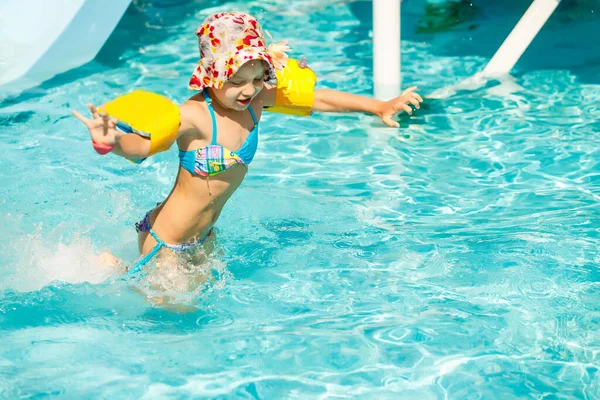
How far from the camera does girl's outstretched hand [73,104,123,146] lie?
317cm

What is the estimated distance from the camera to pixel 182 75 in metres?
7.46

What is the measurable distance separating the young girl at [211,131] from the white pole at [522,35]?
8.96 feet

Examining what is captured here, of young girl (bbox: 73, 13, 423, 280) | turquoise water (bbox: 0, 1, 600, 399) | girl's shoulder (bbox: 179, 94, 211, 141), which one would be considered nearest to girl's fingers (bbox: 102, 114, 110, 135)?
young girl (bbox: 73, 13, 423, 280)

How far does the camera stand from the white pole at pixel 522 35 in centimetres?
650

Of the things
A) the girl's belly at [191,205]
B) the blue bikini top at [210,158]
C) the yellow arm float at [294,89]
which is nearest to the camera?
the blue bikini top at [210,158]

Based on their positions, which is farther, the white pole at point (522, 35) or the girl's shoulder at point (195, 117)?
A: the white pole at point (522, 35)

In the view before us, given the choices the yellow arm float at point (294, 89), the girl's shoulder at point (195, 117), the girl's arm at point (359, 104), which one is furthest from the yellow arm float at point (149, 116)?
the girl's arm at point (359, 104)

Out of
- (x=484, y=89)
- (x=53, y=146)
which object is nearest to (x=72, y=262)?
(x=53, y=146)

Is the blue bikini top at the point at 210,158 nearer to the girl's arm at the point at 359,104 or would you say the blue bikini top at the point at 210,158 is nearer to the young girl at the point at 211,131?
the young girl at the point at 211,131

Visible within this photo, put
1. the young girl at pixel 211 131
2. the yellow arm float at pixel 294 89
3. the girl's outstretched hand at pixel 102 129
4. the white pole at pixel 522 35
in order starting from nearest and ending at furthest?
1. the girl's outstretched hand at pixel 102 129
2. the young girl at pixel 211 131
3. the yellow arm float at pixel 294 89
4. the white pole at pixel 522 35

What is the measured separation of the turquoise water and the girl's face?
1.05m

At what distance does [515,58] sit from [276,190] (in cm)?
245

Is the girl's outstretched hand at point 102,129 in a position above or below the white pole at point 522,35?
above

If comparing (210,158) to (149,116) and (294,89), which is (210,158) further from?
(294,89)
